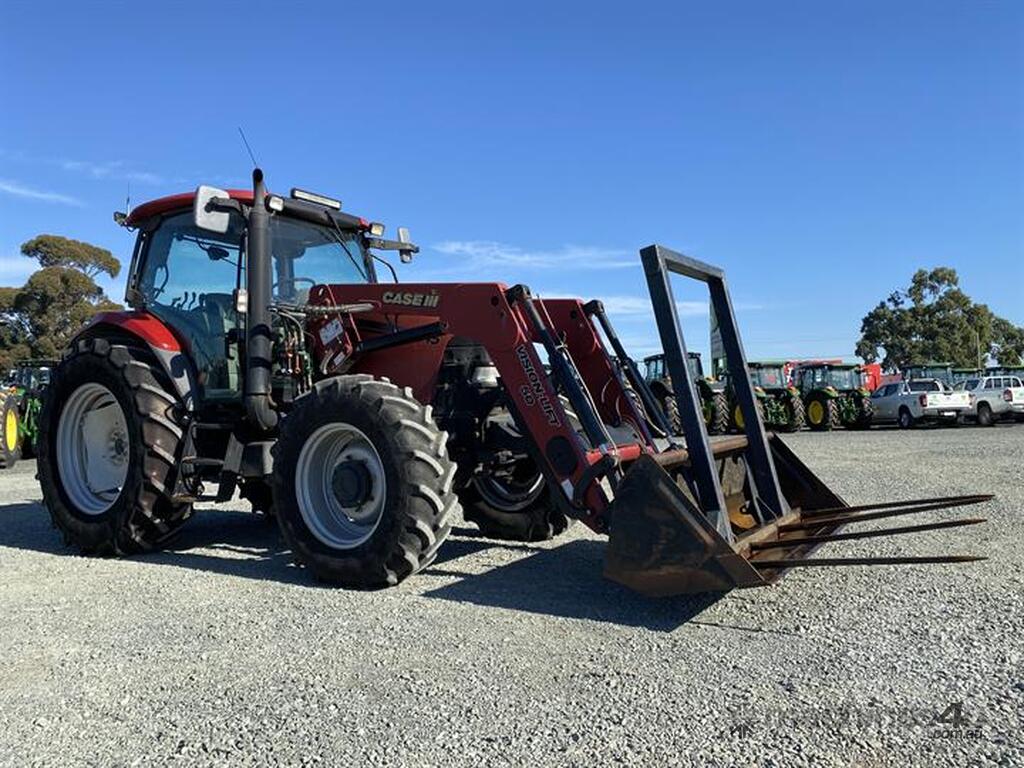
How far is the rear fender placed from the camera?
597 cm

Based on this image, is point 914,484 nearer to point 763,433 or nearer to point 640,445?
point 763,433

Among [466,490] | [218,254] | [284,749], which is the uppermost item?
[218,254]

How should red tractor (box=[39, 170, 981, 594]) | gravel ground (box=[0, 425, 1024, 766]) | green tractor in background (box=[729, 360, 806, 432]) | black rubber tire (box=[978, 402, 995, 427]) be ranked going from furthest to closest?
black rubber tire (box=[978, 402, 995, 427])
green tractor in background (box=[729, 360, 806, 432])
red tractor (box=[39, 170, 981, 594])
gravel ground (box=[0, 425, 1024, 766])

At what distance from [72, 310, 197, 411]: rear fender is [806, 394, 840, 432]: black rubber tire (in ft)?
74.5

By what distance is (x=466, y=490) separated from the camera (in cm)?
655

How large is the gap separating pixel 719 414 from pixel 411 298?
63.5ft

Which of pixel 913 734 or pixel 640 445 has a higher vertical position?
pixel 640 445

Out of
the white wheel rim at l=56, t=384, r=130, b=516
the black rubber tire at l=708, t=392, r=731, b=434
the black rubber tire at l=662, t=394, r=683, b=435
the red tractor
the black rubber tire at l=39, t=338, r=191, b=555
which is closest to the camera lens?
the red tractor

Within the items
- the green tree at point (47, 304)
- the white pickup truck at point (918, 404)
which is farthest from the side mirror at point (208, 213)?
the green tree at point (47, 304)

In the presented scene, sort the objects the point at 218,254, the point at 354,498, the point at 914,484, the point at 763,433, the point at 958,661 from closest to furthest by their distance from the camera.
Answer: the point at 958,661 → the point at 354,498 → the point at 763,433 → the point at 218,254 → the point at 914,484

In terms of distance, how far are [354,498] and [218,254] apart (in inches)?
94.6

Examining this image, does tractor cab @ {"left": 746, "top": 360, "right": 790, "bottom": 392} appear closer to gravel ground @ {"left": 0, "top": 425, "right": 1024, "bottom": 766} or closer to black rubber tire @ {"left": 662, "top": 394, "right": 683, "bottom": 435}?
black rubber tire @ {"left": 662, "top": 394, "right": 683, "bottom": 435}

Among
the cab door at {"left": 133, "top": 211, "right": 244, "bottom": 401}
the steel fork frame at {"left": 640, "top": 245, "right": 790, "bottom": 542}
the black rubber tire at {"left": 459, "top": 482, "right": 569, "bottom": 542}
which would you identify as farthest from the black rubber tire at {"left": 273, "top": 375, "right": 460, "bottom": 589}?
the black rubber tire at {"left": 459, "top": 482, "right": 569, "bottom": 542}

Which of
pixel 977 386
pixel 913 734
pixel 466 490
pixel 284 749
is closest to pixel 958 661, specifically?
pixel 913 734
